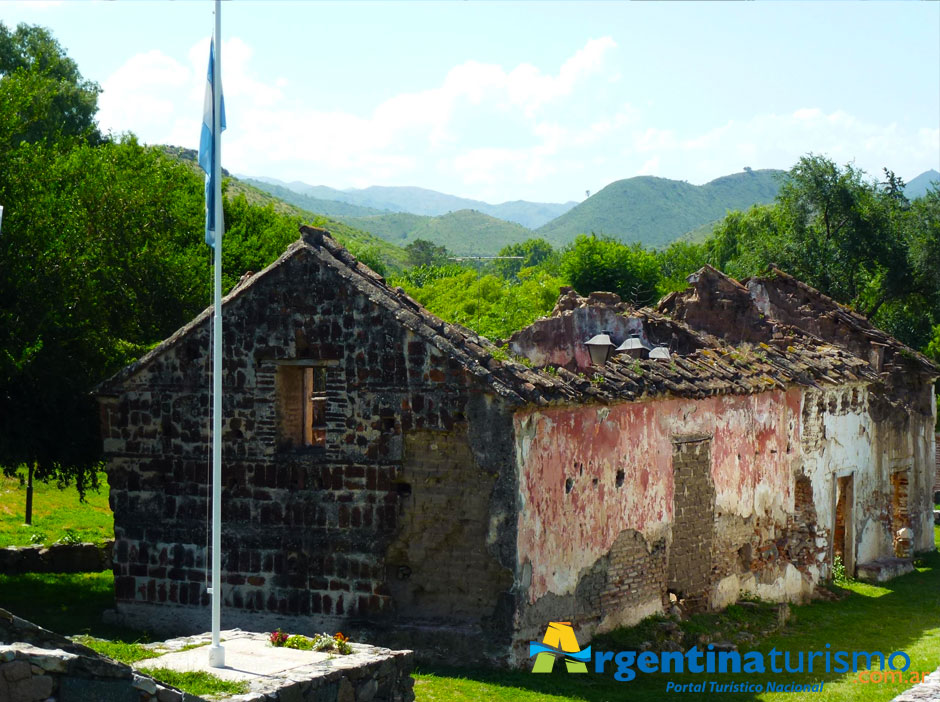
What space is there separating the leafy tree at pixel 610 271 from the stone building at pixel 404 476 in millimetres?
37936

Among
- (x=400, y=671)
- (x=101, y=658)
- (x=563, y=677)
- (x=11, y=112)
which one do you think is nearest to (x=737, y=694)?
(x=563, y=677)

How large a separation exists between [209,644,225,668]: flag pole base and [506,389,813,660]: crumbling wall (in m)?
4.30

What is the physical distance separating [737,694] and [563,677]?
2091 mm

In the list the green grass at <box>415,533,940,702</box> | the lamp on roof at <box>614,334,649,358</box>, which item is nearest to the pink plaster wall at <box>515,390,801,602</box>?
the green grass at <box>415,533,940,702</box>

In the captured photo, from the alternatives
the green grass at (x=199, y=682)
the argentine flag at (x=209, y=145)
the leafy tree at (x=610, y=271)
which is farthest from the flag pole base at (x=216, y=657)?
the leafy tree at (x=610, y=271)

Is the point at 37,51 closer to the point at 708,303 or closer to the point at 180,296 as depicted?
the point at 180,296

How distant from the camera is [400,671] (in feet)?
38.3

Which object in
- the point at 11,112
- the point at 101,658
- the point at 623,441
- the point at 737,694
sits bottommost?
the point at 737,694

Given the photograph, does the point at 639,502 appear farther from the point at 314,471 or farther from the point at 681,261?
the point at 681,261

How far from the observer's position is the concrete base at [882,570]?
24234mm

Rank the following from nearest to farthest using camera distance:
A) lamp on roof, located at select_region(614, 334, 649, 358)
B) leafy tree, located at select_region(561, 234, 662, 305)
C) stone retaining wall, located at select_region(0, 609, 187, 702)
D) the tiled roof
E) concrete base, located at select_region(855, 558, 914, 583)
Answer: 1. stone retaining wall, located at select_region(0, 609, 187, 702)
2. the tiled roof
3. lamp on roof, located at select_region(614, 334, 649, 358)
4. concrete base, located at select_region(855, 558, 914, 583)
5. leafy tree, located at select_region(561, 234, 662, 305)

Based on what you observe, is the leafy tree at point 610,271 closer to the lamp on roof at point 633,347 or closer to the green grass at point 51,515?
the green grass at point 51,515

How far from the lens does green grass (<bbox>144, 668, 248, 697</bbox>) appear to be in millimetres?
A: 10070

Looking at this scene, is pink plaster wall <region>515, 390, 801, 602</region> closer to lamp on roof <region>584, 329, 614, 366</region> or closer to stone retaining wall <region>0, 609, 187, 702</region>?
lamp on roof <region>584, 329, 614, 366</region>
